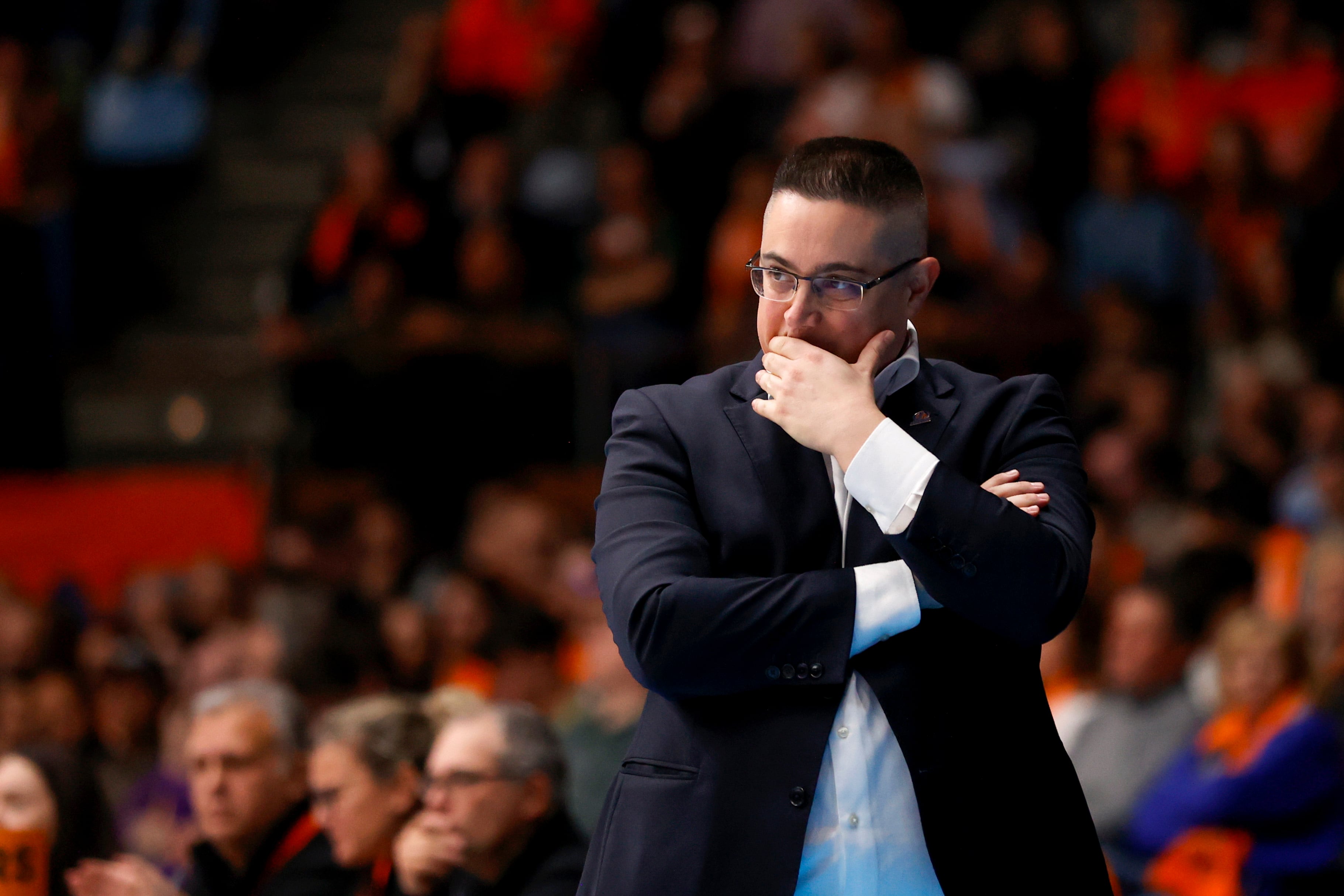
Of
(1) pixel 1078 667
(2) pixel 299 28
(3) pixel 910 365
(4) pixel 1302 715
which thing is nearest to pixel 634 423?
(3) pixel 910 365

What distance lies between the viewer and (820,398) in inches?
72.3

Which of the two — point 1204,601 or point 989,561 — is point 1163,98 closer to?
point 1204,601

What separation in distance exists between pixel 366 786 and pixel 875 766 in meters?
1.90

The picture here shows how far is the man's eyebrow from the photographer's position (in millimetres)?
1873

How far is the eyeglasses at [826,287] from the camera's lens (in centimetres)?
189

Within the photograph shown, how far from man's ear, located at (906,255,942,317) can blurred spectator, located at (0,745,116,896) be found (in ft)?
6.80

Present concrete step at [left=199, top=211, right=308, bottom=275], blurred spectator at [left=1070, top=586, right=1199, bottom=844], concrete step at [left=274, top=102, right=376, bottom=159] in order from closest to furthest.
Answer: blurred spectator at [left=1070, top=586, right=1199, bottom=844]
concrete step at [left=199, top=211, right=308, bottom=275]
concrete step at [left=274, top=102, right=376, bottom=159]

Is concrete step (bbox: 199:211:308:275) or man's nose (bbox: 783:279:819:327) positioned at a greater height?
man's nose (bbox: 783:279:819:327)

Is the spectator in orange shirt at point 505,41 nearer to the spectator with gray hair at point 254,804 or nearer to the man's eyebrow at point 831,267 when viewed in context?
the spectator with gray hair at point 254,804

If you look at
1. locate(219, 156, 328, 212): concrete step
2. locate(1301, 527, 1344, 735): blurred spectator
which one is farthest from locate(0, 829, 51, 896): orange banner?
locate(219, 156, 328, 212): concrete step

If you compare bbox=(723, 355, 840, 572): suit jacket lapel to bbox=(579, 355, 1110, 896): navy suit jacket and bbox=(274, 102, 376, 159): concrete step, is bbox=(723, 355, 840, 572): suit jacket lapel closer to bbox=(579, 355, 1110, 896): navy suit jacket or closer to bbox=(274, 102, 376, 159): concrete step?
bbox=(579, 355, 1110, 896): navy suit jacket

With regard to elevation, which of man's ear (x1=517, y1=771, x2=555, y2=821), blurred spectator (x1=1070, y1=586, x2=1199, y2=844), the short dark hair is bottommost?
blurred spectator (x1=1070, y1=586, x2=1199, y2=844)

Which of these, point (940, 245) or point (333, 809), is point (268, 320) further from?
point (333, 809)

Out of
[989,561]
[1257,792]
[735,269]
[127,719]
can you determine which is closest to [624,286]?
[735,269]
